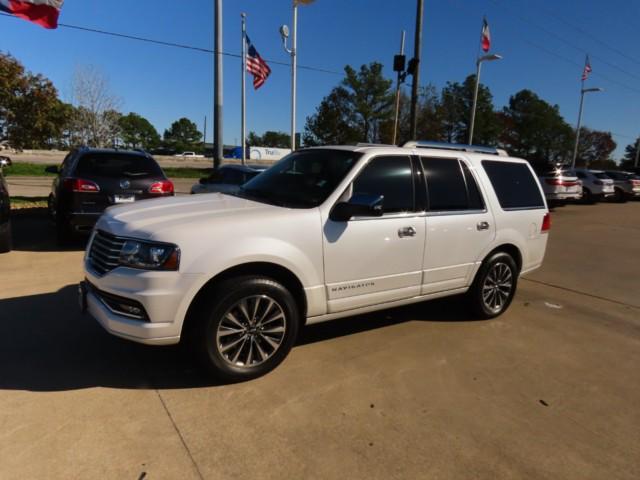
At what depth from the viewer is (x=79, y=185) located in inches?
271

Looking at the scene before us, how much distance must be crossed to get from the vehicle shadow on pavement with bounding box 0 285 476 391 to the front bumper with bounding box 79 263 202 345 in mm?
479

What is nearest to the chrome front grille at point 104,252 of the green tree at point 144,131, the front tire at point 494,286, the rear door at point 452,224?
the rear door at point 452,224

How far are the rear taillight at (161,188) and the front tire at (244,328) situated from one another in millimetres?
4802

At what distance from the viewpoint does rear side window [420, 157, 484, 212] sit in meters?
4.35

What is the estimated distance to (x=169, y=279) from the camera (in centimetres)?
302

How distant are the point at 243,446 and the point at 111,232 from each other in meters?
1.80

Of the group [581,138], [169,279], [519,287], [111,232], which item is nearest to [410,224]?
[169,279]

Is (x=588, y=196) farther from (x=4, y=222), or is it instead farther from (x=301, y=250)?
(x=4, y=222)

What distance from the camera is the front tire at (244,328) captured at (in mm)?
3172

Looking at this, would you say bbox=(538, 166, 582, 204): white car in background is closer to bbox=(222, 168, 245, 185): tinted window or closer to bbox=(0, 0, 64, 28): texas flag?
bbox=(222, 168, 245, 185): tinted window

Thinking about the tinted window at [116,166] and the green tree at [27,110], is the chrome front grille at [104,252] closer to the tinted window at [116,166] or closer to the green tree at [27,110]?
the tinted window at [116,166]

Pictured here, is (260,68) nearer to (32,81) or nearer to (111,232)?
(32,81)

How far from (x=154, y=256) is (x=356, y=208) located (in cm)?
154

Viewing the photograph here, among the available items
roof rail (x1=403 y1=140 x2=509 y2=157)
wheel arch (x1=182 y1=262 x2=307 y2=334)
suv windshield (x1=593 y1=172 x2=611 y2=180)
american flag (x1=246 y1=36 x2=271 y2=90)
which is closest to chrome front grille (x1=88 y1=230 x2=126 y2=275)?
wheel arch (x1=182 y1=262 x2=307 y2=334)
